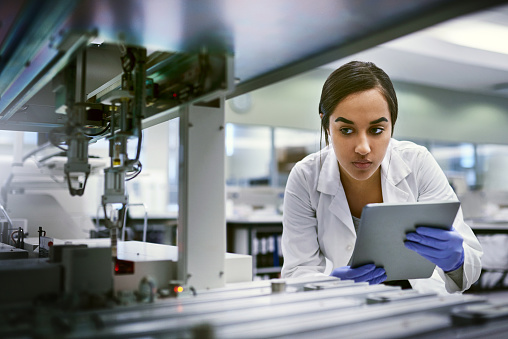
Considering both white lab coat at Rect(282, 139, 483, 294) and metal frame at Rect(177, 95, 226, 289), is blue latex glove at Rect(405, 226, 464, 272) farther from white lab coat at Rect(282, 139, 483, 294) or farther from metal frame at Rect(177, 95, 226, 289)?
metal frame at Rect(177, 95, 226, 289)

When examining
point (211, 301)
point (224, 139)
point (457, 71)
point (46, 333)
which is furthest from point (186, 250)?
point (457, 71)

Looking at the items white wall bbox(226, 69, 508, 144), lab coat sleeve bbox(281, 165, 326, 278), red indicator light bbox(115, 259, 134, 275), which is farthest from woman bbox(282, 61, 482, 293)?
white wall bbox(226, 69, 508, 144)

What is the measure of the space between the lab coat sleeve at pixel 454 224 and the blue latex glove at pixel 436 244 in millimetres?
115

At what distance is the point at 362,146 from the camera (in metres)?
1.48

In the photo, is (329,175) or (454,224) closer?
(454,224)

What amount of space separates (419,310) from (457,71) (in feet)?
24.2

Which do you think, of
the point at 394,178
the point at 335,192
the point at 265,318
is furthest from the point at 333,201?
the point at 265,318

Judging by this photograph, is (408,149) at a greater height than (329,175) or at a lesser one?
greater

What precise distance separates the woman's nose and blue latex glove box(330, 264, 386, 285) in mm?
389

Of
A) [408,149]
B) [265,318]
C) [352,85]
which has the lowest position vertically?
[265,318]

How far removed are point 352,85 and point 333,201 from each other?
465mm

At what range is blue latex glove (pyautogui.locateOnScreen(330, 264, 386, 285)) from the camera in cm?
124

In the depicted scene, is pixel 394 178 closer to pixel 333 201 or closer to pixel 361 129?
pixel 333 201

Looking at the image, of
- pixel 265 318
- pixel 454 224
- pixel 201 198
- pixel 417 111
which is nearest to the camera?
pixel 265 318
